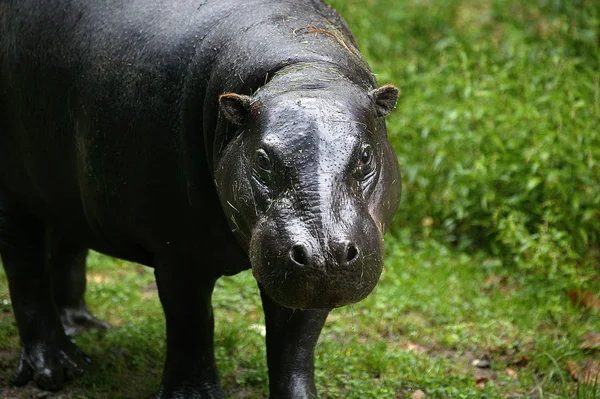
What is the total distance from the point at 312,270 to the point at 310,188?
0.89ft

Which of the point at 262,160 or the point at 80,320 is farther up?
the point at 262,160

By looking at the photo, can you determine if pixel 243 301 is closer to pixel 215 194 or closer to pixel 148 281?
pixel 148 281

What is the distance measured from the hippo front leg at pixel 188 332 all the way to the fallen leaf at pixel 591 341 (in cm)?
209

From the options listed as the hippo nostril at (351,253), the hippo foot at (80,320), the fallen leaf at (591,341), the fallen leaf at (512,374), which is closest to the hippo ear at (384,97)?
the hippo nostril at (351,253)

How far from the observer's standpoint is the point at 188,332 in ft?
13.9

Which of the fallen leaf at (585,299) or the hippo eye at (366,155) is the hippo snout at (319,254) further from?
the fallen leaf at (585,299)

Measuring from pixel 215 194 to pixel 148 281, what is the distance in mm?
2752

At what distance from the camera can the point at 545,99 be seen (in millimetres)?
6875

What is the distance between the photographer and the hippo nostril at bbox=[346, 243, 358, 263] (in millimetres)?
3034

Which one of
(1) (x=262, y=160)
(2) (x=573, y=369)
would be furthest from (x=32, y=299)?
(2) (x=573, y=369)

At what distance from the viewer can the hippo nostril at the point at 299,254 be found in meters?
3.01

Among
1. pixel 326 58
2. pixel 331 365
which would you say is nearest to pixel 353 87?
pixel 326 58

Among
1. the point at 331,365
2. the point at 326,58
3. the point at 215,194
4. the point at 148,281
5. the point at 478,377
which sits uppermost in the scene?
the point at 326,58

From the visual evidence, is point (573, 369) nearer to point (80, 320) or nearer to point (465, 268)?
point (465, 268)
